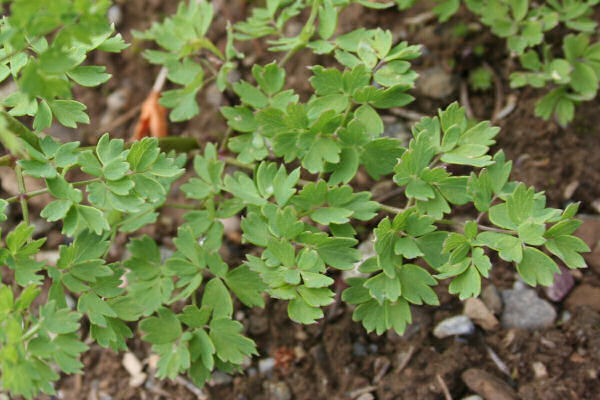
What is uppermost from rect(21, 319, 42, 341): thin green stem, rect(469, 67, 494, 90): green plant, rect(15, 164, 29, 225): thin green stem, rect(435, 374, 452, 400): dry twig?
rect(15, 164, 29, 225): thin green stem

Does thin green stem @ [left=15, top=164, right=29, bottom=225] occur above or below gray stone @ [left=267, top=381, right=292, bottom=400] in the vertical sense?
above

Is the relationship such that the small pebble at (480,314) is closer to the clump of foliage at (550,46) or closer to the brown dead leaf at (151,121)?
the clump of foliage at (550,46)

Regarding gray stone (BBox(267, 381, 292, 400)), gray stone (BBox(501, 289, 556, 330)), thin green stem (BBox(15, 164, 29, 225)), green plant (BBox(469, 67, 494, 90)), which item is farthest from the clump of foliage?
thin green stem (BBox(15, 164, 29, 225))

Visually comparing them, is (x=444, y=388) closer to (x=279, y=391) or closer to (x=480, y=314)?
(x=480, y=314)

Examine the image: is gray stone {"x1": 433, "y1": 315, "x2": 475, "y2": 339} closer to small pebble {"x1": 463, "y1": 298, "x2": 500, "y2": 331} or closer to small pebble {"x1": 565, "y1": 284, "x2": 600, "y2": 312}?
small pebble {"x1": 463, "y1": 298, "x2": 500, "y2": 331}

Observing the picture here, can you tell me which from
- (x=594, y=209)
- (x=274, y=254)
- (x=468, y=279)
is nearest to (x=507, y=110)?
(x=594, y=209)

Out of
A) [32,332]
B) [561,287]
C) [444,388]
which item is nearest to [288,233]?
[32,332]

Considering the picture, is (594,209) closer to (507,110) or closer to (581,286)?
(581,286)

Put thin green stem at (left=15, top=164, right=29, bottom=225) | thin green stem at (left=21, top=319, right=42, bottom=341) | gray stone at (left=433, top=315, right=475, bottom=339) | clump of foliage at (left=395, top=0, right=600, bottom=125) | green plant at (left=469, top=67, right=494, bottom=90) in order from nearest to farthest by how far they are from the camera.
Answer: thin green stem at (left=21, top=319, right=42, bottom=341), thin green stem at (left=15, top=164, right=29, bottom=225), gray stone at (left=433, top=315, right=475, bottom=339), clump of foliage at (left=395, top=0, right=600, bottom=125), green plant at (left=469, top=67, right=494, bottom=90)

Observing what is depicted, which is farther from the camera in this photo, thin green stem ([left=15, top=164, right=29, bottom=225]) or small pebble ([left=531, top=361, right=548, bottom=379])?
small pebble ([left=531, top=361, right=548, bottom=379])
